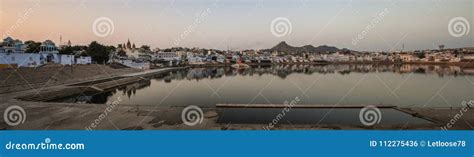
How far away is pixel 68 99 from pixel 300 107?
10024 millimetres

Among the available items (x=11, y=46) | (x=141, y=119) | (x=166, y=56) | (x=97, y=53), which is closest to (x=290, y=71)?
(x=97, y=53)

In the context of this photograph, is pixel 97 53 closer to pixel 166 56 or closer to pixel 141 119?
pixel 166 56

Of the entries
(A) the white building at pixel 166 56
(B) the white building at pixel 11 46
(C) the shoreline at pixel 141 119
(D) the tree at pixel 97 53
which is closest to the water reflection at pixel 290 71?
(D) the tree at pixel 97 53

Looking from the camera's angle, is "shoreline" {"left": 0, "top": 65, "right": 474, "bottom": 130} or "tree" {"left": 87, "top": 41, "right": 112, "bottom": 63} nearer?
"shoreline" {"left": 0, "top": 65, "right": 474, "bottom": 130}

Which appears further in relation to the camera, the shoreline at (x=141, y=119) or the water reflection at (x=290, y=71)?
the water reflection at (x=290, y=71)

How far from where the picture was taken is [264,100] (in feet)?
43.0

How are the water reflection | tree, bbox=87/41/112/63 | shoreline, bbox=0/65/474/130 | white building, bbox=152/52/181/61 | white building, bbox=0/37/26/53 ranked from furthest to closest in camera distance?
white building, bbox=152/52/181/61
tree, bbox=87/41/112/63
the water reflection
white building, bbox=0/37/26/53
shoreline, bbox=0/65/474/130

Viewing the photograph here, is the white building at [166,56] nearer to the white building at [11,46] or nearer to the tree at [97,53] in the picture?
the white building at [11,46]

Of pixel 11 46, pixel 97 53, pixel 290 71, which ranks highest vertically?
Result: pixel 11 46

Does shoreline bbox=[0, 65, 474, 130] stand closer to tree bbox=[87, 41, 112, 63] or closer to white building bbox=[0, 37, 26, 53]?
tree bbox=[87, 41, 112, 63]

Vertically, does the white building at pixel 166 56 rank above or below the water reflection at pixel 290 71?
above

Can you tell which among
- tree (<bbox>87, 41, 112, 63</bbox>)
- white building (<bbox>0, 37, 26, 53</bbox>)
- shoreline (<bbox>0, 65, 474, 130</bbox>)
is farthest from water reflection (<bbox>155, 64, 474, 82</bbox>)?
shoreline (<bbox>0, 65, 474, 130</bbox>)

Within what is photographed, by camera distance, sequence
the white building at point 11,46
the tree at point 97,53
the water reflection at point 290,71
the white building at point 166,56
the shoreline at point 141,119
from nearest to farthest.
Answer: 1. the shoreline at point 141,119
2. the white building at point 11,46
3. the water reflection at point 290,71
4. the tree at point 97,53
5. the white building at point 166,56

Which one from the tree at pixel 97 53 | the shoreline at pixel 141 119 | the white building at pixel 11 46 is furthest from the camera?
the tree at pixel 97 53
